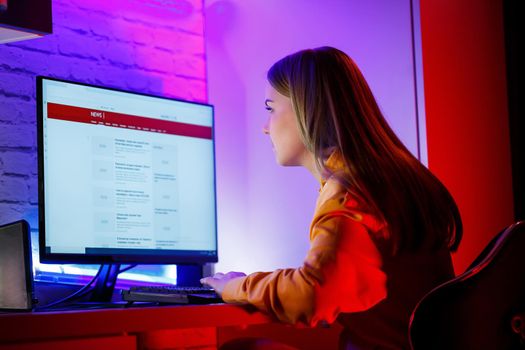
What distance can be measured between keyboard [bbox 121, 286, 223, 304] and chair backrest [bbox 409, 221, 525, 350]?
1.57 ft

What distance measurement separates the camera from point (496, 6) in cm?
264

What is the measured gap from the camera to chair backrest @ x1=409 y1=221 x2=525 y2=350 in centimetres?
129

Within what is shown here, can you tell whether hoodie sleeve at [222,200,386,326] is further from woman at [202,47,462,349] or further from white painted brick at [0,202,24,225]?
white painted brick at [0,202,24,225]

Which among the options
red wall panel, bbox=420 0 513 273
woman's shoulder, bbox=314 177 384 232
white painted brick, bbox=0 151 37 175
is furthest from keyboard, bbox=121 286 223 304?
red wall panel, bbox=420 0 513 273

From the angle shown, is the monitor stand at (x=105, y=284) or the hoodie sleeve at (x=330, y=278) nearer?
the hoodie sleeve at (x=330, y=278)

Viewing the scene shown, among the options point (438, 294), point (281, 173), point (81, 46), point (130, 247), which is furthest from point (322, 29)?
point (438, 294)

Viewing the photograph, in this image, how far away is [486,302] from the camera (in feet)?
4.25

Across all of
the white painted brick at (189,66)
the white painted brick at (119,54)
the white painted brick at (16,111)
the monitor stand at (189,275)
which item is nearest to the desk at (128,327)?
the monitor stand at (189,275)

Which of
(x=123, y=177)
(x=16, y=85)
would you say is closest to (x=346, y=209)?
(x=123, y=177)

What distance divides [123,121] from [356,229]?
98 cm

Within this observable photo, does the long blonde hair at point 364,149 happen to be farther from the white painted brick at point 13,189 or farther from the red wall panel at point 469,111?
the white painted brick at point 13,189

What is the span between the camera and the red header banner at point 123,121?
2086mm

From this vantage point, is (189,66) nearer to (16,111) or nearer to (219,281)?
(16,111)

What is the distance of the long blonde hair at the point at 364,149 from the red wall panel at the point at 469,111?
1.90 ft
